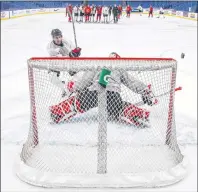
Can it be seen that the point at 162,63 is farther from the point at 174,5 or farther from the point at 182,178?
the point at 174,5

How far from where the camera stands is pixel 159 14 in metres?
12.1

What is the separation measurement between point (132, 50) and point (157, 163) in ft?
15.0

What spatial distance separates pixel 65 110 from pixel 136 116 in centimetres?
46

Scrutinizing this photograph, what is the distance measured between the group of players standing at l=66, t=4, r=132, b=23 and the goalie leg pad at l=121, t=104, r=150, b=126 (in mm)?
8296

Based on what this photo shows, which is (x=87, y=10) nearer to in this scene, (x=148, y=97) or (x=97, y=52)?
(x=97, y=52)

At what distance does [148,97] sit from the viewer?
2.33 meters

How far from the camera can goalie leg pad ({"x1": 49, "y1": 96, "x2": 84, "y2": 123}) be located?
2.52m

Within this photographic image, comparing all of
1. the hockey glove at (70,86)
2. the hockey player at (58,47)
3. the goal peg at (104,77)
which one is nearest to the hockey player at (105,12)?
the hockey player at (58,47)

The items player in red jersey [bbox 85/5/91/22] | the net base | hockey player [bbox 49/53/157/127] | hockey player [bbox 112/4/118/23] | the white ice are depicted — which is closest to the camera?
the net base

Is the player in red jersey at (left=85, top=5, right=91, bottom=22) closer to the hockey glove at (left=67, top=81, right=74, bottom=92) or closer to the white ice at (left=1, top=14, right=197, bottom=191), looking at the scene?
the white ice at (left=1, top=14, right=197, bottom=191)

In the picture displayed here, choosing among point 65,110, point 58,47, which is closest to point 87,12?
point 58,47

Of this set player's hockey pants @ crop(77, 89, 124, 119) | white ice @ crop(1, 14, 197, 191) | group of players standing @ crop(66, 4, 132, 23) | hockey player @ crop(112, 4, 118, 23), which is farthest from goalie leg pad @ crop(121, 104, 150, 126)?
hockey player @ crop(112, 4, 118, 23)

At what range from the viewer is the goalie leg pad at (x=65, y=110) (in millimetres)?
2521

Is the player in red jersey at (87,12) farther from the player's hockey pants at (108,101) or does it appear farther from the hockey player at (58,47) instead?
the player's hockey pants at (108,101)
